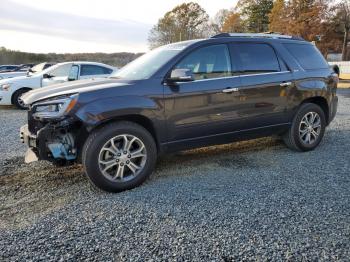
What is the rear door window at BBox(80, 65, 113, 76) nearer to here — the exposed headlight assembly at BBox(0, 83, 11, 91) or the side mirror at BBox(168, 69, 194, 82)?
the exposed headlight assembly at BBox(0, 83, 11, 91)

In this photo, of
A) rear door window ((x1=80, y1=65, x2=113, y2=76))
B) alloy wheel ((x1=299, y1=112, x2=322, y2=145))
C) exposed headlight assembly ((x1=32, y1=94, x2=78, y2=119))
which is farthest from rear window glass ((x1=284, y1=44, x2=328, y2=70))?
rear door window ((x1=80, y1=65, x2=113, y2=76))

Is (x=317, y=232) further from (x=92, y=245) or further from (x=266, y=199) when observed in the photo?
(x=92, y=245)

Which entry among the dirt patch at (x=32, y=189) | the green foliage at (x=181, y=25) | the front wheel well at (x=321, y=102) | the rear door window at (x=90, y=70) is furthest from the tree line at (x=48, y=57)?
the dirt patch at (x=32, y=189)

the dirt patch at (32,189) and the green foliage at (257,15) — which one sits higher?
the green foliage at (257,15)

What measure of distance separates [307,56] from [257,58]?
3.88ft

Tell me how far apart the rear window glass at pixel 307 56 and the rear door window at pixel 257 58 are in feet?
1.50

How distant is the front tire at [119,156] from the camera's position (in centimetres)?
384

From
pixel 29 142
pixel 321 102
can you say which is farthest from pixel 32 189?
pixel 321 102

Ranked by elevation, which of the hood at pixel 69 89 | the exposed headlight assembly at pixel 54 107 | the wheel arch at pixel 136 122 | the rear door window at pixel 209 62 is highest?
the rear door window at pixel 209 62

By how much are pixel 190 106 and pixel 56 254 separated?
2406 millimetres

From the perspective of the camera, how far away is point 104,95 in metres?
3.88

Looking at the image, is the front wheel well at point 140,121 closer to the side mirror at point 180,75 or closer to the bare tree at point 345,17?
the side mirror at point 180,75

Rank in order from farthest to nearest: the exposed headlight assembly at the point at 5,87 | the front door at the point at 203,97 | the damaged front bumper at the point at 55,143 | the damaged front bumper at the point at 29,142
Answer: the exposed headlight assembly at the point at 5,87
the front door at the point at 203,97
the damaged front bumper at the point at 29,142
the damaged front bumper at the point at 55,143

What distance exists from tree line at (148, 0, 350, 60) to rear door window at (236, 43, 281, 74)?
1327 inches
